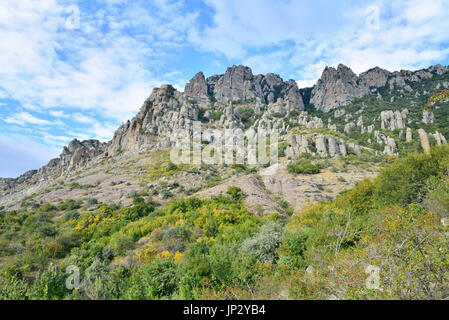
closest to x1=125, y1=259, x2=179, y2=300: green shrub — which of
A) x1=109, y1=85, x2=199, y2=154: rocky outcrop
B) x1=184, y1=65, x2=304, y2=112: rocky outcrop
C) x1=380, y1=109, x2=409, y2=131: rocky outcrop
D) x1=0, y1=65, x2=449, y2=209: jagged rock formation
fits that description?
x1=0, y1=65, x2=449, y2=209: jagged rock formation

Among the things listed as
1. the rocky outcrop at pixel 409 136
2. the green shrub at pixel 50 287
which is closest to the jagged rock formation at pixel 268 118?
the rocky outcrop at pixel 409 136

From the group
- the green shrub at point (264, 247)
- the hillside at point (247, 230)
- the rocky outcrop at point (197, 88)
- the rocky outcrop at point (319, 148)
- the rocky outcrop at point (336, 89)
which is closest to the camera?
the hillside at point (247, 230)

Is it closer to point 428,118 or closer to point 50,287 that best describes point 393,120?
point 428,118

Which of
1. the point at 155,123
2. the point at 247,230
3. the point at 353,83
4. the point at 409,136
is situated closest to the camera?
the point at 247,230

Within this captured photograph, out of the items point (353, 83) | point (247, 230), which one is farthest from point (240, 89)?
point (247, 230)

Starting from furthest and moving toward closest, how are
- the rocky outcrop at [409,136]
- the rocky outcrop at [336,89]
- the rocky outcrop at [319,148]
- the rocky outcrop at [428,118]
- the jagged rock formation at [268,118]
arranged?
the rocky outcrop at [336,89], the rocky outcrop at [428,118], the jagged rock formation at [268,118], the rocky outcrop at [409,136], the rocky outcrop at [319,148]

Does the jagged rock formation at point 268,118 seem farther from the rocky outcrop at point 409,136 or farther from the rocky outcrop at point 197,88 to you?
the rocky outcrop at point 197,88

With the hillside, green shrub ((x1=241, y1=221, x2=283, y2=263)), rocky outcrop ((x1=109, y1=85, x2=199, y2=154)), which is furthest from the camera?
rocky outcrop ((x1=109, y1=85, x2=199, y2=154))

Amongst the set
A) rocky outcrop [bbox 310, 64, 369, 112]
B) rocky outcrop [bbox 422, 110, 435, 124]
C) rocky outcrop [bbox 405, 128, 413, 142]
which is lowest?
Answer: rocky outcrop [bbox 405, 128, 413, 142]

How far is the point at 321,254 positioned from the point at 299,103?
118146 mm

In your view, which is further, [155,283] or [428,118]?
[428,118]

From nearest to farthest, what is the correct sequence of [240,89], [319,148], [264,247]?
[264,247] < [319,148] < [240,89]

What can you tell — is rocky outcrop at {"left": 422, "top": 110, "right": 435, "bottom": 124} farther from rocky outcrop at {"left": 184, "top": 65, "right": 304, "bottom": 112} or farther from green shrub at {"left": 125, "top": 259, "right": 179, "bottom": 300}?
green shrub at {"left": 125, "top": 259, "right": 179, "bottom": 300}

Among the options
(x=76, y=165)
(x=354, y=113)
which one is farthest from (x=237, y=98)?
(x=76, y=165)
